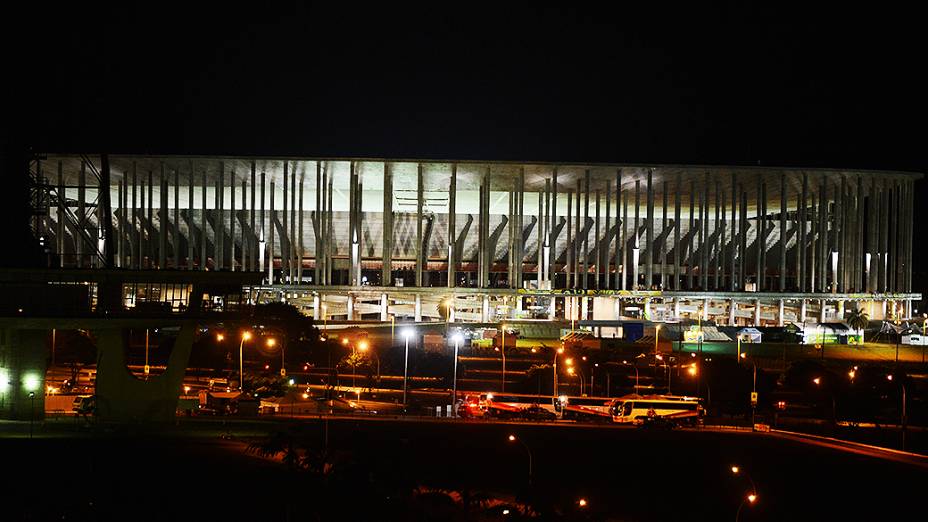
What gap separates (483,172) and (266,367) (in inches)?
1201

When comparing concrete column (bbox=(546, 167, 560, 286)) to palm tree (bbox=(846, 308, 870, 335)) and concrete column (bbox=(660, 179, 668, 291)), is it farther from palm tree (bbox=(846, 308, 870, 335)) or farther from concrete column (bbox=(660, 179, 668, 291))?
palm tree (bbox=(846, 308, 870, 335))

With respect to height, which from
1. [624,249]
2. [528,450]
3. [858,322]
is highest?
[624,249]

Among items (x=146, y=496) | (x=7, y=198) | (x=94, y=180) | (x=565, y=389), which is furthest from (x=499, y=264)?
(x=146, y=496)

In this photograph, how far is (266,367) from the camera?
4512 centimetres

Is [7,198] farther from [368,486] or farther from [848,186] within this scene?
[848,186]

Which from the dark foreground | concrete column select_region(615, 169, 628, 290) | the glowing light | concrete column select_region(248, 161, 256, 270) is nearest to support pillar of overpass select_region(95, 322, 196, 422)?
the dark foreground

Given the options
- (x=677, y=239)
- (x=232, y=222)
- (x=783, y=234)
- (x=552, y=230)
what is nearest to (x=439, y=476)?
(x=552, y=230)

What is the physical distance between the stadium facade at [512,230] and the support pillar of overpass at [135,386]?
39.1 meters

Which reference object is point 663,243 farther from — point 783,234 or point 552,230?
point 552,230

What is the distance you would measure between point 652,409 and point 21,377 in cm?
2206

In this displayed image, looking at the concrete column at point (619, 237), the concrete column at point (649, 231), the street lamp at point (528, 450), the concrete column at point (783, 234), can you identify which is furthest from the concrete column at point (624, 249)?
the street lamp at point (528, 450)

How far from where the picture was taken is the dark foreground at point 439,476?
75.8 ft

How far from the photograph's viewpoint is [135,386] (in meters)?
27.7

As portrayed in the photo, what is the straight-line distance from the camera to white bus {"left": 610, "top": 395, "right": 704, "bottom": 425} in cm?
→ 3428
